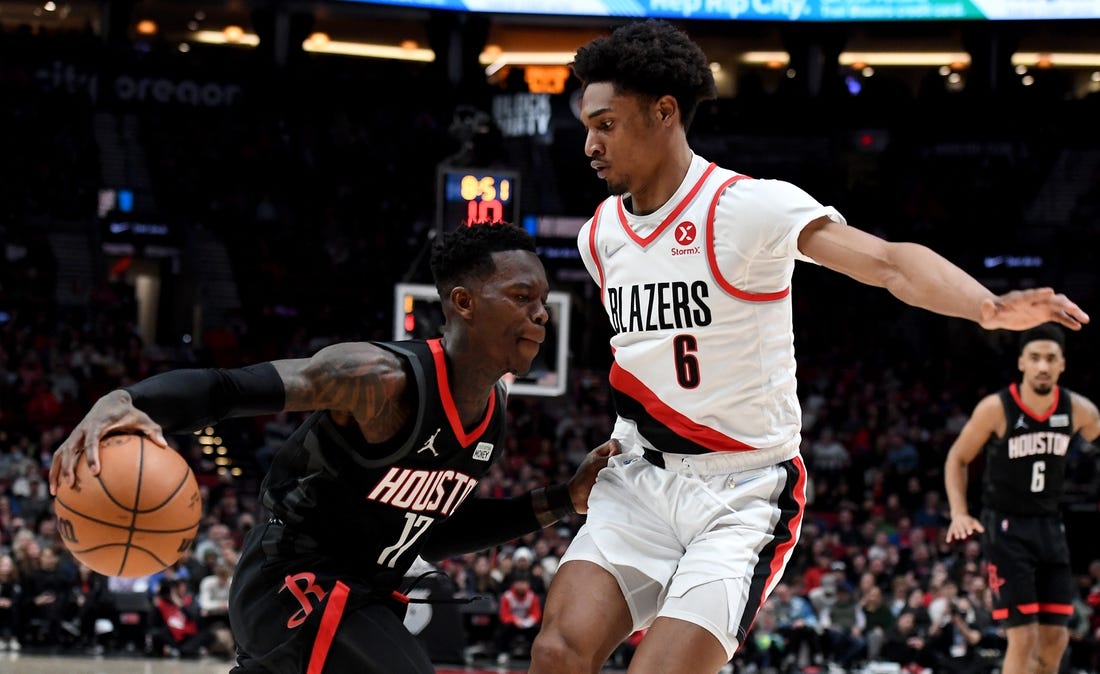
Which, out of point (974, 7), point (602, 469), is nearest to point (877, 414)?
point (974, 7)

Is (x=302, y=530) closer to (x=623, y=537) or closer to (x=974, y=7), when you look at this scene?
(x=623, y=537)

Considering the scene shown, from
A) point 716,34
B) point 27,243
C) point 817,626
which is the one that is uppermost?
point 716,34

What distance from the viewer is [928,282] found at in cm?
359

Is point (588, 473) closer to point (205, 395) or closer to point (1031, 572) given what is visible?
point (205, 395)

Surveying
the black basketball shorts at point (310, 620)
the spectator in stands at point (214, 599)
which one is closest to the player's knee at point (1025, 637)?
the black basketball shorts at point (310, 620)

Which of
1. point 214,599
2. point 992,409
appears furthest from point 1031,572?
point 214,599

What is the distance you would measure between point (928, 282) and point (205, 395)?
1.91 m

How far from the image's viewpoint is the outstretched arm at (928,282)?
3289 millimetres

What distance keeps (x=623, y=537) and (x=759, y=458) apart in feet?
1.59

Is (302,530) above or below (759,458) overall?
below

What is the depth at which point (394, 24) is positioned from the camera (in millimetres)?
29609

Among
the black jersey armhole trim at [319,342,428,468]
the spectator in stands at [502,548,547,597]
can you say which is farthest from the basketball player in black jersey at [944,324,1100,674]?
the spectator in stands at [502,548,547,597]

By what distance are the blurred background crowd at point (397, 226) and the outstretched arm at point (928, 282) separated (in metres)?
13.3

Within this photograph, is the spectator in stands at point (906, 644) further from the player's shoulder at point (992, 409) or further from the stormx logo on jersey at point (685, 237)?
the stormx logo on jersey at point (685, 237)
